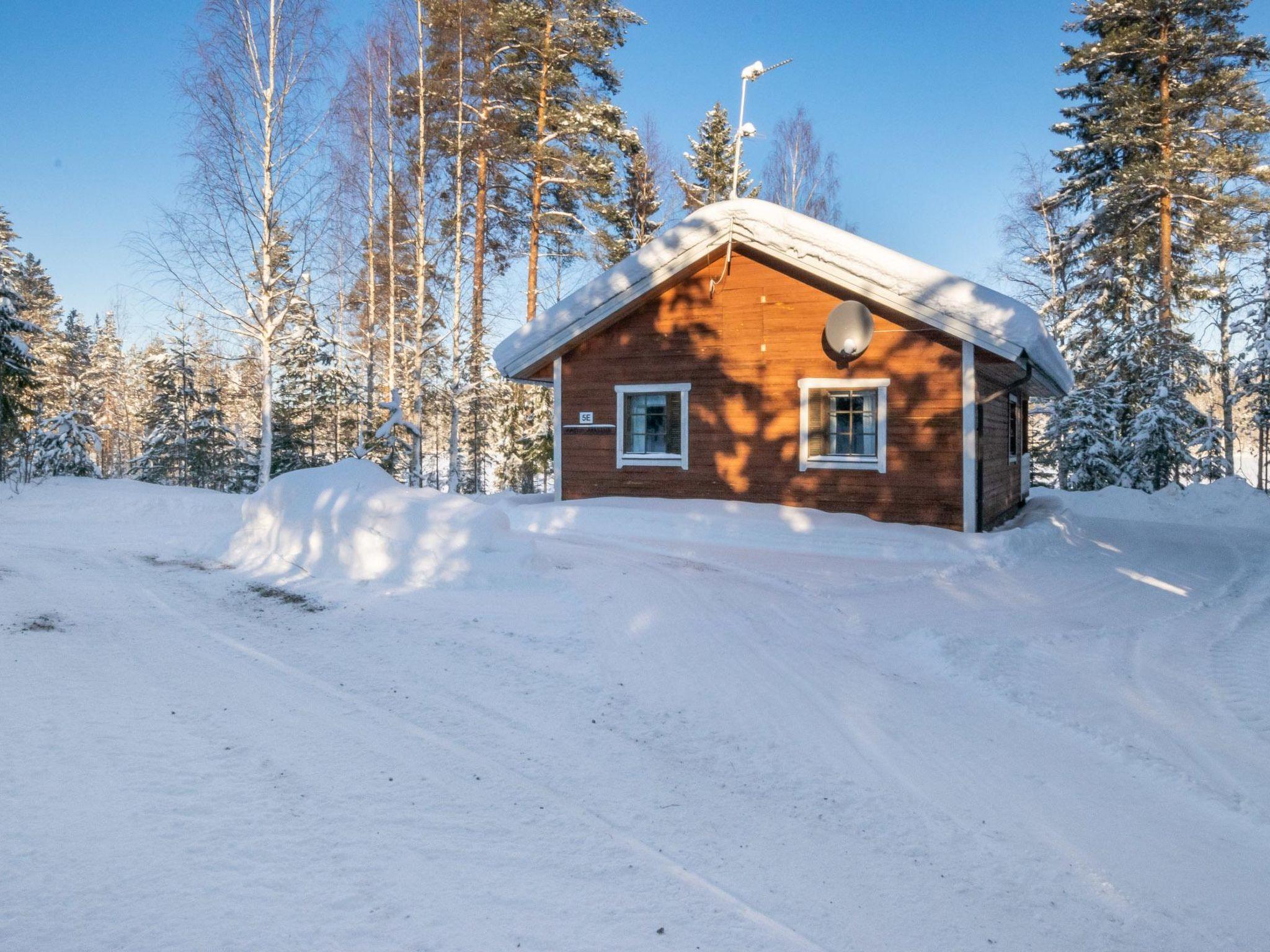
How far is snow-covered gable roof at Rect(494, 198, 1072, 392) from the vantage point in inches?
381

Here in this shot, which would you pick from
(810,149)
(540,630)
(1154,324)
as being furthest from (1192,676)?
(810,149)

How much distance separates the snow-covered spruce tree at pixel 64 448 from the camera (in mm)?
22094

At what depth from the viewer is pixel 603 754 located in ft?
11.8

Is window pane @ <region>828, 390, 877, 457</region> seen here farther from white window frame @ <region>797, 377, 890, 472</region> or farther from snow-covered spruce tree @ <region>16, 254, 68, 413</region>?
snow-covered spruce tree @ <region>16, 254, 68, 413</region>

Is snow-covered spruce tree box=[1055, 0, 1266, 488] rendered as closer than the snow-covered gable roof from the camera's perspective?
No

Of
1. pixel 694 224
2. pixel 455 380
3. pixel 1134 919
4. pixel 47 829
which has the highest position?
pixel 694 224

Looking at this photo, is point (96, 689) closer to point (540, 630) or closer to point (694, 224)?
point (540, 630)

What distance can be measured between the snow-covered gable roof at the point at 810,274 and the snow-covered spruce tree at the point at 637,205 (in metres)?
9.37

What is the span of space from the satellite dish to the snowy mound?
5929 millimetres

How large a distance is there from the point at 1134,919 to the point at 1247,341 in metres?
27.8

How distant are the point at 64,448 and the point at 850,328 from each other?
79.5 feet

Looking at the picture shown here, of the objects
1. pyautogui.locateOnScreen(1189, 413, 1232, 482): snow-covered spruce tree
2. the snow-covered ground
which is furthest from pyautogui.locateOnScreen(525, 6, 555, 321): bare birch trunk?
pyautogui.locateOnScreen(1189, 413, 1232, 482): snow-covered spruce tree

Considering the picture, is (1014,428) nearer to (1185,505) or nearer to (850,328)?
(1185,505)

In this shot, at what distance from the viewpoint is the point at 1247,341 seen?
22703 millimetres
